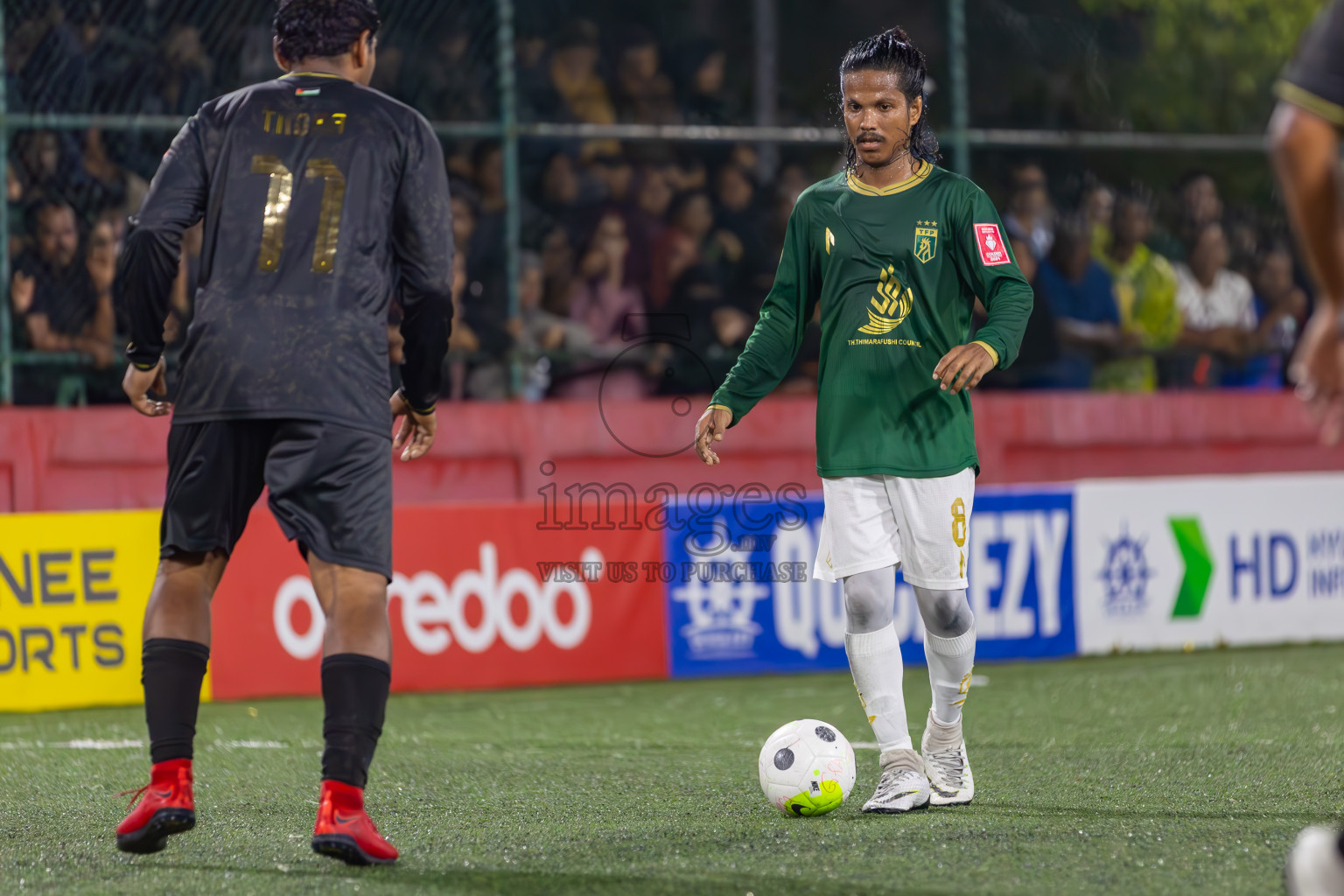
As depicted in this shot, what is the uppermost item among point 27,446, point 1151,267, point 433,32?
point 433,32

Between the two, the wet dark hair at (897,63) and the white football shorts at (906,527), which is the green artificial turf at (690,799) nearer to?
the white football shorts at (906,527)

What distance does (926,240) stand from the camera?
4812 mm

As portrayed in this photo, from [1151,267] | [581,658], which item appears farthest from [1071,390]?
[581,658]

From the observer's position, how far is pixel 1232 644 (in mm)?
10328

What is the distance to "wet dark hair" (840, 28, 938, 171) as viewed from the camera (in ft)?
15.7

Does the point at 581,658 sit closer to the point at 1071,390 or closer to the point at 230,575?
the point at 230,575

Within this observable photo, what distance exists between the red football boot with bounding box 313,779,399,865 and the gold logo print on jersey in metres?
1.99

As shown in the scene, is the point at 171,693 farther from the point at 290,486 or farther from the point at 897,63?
the point at 897,63

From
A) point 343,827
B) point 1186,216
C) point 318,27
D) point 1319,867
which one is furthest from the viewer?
point 1186,216

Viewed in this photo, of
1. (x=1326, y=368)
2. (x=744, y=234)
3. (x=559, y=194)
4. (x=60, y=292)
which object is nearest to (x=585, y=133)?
(x=559, y=194)

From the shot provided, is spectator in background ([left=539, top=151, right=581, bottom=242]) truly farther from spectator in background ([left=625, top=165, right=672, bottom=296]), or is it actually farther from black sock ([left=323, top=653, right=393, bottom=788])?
black sock ([left=323, top=653, right=393, bottom=788])

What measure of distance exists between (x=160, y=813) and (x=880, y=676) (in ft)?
6.72

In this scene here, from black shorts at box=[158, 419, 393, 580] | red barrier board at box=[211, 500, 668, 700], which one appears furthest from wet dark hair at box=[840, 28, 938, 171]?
red barrier board at box=[211, 500, 668, 700]

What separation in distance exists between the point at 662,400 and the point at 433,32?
8.66 feet
